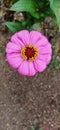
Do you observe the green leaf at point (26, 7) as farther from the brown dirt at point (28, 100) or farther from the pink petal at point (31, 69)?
the brown dirt at point (28, 100)

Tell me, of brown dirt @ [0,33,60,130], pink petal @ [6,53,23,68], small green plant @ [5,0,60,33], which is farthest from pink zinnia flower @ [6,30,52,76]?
brown dirt @ [0,33,60,130]

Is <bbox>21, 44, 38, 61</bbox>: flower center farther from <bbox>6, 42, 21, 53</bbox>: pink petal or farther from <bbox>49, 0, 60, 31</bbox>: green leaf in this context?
<bbox>49, 0, 60, 31</bbox>: green leaf

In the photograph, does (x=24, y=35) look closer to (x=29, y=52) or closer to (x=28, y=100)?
(x=29, y=52)

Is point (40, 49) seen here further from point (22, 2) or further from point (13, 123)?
point (13, 123)

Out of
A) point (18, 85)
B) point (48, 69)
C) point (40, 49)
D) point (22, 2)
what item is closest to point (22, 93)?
point (18, 85)

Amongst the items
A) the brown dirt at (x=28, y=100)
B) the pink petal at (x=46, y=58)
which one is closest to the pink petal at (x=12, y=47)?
the pink petal at (x=46, y=58)

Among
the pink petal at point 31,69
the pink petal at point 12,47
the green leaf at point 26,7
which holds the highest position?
the green leaf at point 26,7

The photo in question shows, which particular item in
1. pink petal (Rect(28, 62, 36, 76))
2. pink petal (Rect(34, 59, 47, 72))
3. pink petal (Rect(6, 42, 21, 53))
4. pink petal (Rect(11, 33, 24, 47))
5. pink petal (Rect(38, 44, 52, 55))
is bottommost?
pink petal (Rect(28, 62, 36, 76))
